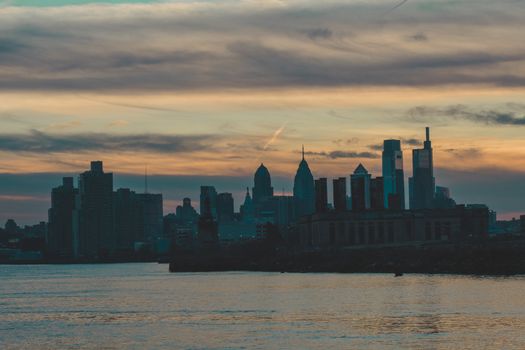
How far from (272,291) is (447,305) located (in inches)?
1610

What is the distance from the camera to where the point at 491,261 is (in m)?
199

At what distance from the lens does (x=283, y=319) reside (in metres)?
98.4

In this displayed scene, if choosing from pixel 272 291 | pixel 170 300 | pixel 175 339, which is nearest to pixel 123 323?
pixel 175 339

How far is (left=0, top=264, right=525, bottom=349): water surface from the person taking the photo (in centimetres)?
8000

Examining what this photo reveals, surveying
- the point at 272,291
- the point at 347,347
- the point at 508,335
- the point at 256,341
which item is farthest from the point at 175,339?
the point at 272,291

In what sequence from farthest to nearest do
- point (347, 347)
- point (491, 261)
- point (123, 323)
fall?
point (491, 261), point (123, 323), point (347, 347)

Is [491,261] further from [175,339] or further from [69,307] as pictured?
[175,339]

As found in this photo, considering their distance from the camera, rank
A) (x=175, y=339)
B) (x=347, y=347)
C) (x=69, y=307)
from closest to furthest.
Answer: (x=347, y=347)
(x=175, y=339)
(x=69, y=307)

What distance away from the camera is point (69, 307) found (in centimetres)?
12825

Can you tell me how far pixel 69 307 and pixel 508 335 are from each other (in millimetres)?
61201

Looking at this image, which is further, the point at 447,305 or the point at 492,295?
the point at 492,295

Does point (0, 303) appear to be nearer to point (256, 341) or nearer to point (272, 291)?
point (272, 291)

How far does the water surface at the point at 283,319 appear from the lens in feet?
262

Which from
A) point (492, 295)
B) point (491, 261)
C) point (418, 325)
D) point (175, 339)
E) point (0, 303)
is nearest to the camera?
point (175, 339)
